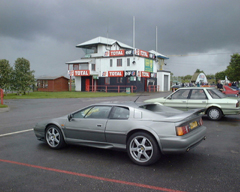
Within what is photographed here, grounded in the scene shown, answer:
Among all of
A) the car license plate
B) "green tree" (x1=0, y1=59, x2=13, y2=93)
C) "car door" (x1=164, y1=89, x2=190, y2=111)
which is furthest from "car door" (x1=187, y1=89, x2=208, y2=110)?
"green tree" (x1=0, y1=59, x2=13, y2=93)

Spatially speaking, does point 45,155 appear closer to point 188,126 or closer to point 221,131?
point 188,126

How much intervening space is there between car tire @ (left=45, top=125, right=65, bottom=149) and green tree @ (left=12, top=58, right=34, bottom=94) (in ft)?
83.5

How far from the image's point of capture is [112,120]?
5273 millimetres

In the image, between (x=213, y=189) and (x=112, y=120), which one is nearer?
(x=213, y=189)

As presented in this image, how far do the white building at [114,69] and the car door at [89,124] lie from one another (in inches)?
1346

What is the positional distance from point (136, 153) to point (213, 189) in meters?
1.71

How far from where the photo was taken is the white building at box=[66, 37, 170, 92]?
4202 centimetres

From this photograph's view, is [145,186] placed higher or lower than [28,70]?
lower

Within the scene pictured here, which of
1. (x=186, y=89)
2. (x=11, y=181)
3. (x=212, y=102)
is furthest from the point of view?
(x=186, y=89)

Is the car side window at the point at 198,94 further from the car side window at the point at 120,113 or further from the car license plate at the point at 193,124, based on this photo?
the car side window at the point at 120,113

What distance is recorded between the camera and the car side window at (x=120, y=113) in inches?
207

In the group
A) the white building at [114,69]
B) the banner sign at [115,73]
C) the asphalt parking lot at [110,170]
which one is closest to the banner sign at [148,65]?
the white building at [114,69]

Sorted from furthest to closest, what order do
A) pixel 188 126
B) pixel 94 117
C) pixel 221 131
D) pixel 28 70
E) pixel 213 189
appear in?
pixel 28 70
pixel 221 131
pixel 94 117
pixel 188 126
pixel 213 189

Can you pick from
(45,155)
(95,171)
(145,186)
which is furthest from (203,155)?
(45,155)
